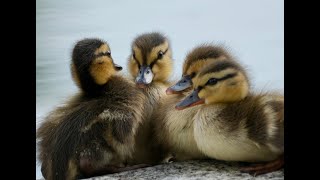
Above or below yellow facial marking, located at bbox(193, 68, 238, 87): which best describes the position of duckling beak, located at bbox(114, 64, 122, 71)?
above

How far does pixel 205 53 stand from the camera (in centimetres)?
150

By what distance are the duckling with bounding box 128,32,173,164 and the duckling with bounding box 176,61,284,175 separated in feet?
0.41

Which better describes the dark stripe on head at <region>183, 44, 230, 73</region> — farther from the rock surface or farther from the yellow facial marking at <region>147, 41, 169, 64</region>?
the rock surface

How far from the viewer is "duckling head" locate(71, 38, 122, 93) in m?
1.51

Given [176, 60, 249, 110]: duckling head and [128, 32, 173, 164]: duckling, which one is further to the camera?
[128, 32, 173, 164]: duckling

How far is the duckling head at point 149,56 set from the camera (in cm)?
153

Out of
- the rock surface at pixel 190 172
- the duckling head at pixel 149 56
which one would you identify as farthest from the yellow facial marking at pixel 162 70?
the rock surface at pixel 190 172

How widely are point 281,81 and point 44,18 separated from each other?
57 centimetres

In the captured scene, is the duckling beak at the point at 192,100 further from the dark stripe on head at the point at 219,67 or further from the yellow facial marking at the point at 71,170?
the yellow facial marking at the point at 71,170

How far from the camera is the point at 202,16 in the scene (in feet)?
4.92

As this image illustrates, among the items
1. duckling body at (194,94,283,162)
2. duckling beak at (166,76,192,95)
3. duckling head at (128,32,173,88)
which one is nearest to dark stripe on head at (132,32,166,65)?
duckling head at (128,32,173,88)

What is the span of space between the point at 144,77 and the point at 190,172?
25cm
